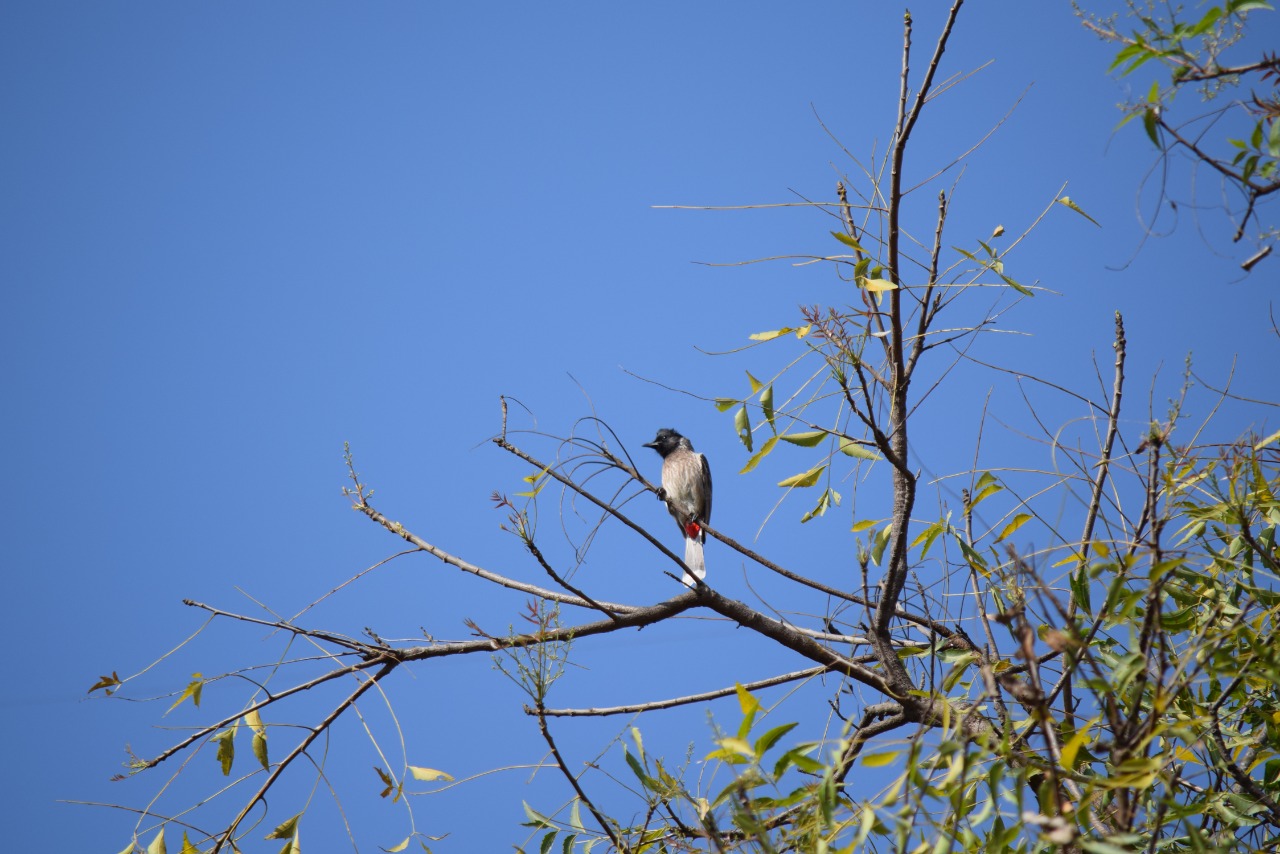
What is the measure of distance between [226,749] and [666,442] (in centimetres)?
539

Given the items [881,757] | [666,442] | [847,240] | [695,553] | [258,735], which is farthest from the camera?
[666,442]

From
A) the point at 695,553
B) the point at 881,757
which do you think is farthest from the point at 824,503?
the point at 695,553

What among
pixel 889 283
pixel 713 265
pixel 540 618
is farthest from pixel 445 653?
pixel 889 283

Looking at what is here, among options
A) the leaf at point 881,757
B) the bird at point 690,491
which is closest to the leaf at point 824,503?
the leaf at point 881,757

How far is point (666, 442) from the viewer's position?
7.33m

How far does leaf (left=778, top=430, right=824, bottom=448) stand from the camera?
1.98 m

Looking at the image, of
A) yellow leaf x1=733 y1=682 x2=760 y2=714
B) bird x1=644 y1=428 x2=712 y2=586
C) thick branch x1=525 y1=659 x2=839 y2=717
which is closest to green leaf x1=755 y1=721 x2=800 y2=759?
yellow leaf x1=733 y1=682 x2=760 y2=714

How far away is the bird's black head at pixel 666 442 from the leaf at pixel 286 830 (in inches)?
210

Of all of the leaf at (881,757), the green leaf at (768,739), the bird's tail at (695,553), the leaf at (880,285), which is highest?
the bird's tail at (695,553)

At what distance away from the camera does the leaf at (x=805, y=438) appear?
6.49 feet

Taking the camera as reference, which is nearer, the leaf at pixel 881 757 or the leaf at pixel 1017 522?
the leaf at pixel 881 757

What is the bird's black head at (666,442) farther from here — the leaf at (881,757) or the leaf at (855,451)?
the leaf at (881,757)

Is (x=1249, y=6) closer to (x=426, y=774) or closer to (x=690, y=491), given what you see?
(x=426, y=774)

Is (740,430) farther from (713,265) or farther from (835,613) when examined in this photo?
(835,613)
